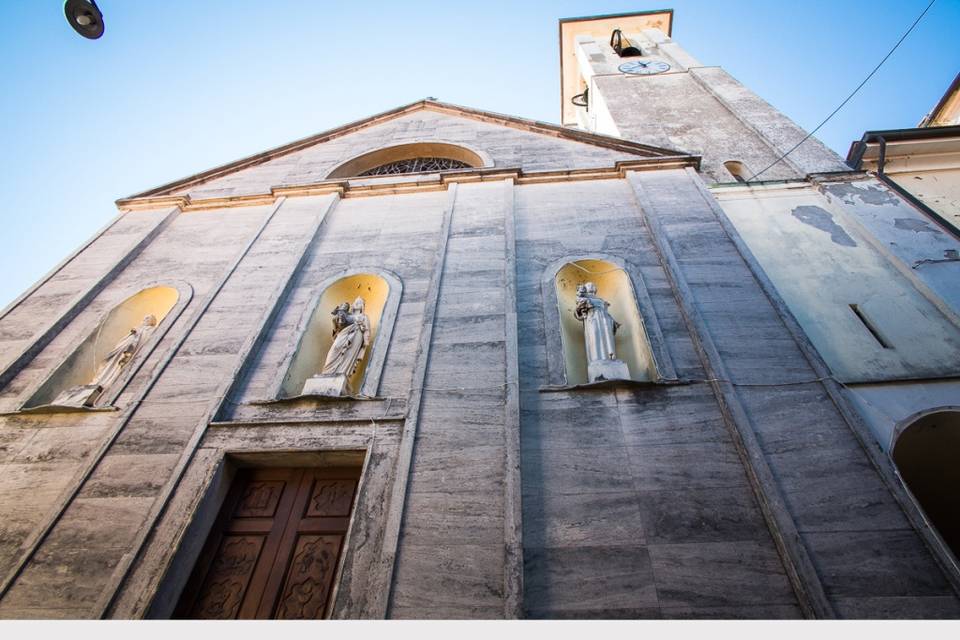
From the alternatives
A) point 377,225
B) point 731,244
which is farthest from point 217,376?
point 731,244

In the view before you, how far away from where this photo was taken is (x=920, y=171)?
30.9ft

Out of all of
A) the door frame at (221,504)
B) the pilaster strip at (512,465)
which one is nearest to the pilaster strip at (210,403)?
the door frame at (221,504)

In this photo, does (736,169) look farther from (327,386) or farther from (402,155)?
(327,386)

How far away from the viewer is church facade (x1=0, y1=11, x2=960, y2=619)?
387 centimetres

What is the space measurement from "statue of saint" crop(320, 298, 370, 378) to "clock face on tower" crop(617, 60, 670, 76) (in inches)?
594

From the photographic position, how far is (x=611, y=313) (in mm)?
6773

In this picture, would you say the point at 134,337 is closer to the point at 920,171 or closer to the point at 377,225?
the point at 377,225

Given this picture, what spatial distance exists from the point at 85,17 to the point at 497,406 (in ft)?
21.9

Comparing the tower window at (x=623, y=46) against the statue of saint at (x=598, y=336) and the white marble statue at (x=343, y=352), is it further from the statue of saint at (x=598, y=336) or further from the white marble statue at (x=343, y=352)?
the white marble statue at (x=343, y=352)

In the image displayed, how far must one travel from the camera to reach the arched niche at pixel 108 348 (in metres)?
5.87

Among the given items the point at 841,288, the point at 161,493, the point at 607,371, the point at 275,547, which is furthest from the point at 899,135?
the point at 161,493

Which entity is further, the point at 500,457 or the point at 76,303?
the point at 76,303

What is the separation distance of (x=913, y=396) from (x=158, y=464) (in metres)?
8.07

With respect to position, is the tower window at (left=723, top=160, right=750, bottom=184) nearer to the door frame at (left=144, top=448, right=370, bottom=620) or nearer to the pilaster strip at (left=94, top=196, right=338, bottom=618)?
the pilaster strip at (left=94, top=196, right=338, bottom=618)
